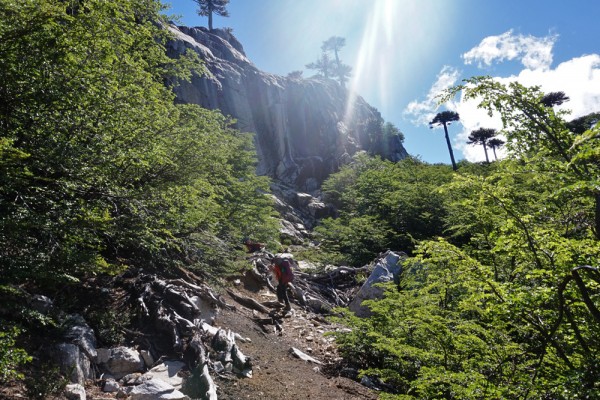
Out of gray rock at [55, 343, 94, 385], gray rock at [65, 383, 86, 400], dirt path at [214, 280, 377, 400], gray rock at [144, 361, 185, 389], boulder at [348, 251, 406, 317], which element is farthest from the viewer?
boulder at [348, 251, 406, 317]

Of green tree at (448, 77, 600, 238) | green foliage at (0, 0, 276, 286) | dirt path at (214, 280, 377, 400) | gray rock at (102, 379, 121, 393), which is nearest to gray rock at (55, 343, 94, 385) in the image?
gray rock at (102, 379, 121, 393)

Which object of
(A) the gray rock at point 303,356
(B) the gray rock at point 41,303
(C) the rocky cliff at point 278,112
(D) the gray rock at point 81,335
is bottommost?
(A) the gray rock at point 303,356

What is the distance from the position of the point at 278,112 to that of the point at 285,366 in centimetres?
4380

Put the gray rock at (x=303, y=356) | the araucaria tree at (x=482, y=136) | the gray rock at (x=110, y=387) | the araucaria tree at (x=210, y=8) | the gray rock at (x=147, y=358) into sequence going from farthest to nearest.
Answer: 1. the araucaria tree at (x=210, y=8)
2. the araucaria tree at (x=482, y=136)
3. the gray rock at (x=303, y=356)
4. the gray rock at (x=147, y=358)
5. the gray rock at (x=110, y=387)

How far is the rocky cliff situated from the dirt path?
115 ft

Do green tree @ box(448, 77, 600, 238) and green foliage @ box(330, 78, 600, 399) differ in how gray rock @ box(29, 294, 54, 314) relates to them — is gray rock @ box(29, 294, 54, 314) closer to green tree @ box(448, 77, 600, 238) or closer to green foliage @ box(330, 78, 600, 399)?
green foliage @ box(330, 78, 600, 399)

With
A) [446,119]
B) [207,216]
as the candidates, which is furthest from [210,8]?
[207,216]

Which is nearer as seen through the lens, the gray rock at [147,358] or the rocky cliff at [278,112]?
the gray rock at [147,358]

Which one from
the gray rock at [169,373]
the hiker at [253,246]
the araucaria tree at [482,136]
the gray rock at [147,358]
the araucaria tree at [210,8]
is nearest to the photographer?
the gray rock at [169,373]

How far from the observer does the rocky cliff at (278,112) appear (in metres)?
43.1

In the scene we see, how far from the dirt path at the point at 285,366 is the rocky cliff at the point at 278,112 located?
1375 inches

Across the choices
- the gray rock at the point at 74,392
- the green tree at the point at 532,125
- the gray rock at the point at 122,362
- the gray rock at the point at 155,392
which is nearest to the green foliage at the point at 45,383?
the gray rock at the point at 74,392

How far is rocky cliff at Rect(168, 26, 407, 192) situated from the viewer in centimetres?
4306

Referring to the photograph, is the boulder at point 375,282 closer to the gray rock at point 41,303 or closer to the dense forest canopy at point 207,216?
the dense forest canopy at point 207,216
